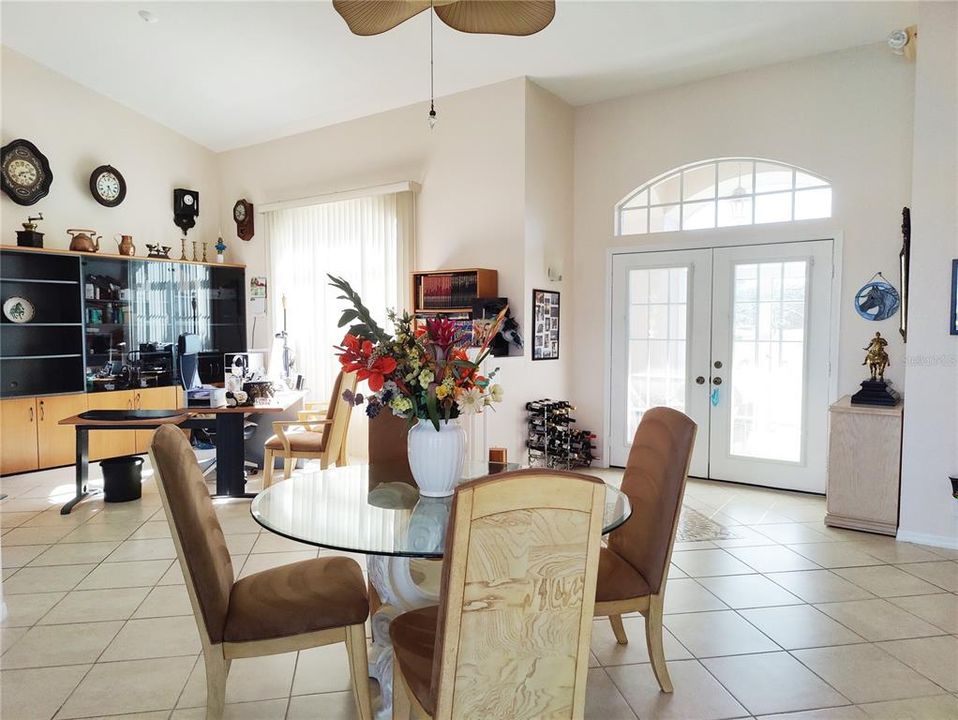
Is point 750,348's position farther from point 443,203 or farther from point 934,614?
point 443,203

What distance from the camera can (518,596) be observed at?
146 cm

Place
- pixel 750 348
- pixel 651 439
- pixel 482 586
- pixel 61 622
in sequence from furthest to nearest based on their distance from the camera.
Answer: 1. pixel 750 348
2. pixel 61 622
3. pixel 651 439
4. pixel 482 586

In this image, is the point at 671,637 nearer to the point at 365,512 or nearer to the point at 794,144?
the point at 365,512

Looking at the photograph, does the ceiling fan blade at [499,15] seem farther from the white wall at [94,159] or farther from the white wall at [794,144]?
the white wall at [94,159]

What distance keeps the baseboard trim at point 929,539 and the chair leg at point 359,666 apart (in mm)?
3469

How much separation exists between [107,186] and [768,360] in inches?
252

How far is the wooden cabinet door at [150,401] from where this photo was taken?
6250 mm

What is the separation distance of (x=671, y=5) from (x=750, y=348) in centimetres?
259

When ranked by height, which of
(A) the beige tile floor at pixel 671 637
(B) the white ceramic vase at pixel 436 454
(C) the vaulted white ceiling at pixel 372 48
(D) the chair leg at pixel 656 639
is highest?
(C) the vaulted white ceiling at pixel 372 48

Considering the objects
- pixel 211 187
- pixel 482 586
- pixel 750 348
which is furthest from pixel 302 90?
pixel 482 586

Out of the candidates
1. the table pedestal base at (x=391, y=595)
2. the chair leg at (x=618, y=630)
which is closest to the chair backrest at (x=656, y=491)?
the chair leg at (x=618, y=630)

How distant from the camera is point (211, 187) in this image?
24.3ft

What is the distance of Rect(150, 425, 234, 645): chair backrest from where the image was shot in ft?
6.04

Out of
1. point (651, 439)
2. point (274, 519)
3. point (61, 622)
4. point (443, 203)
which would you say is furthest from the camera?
point (443, 203)
